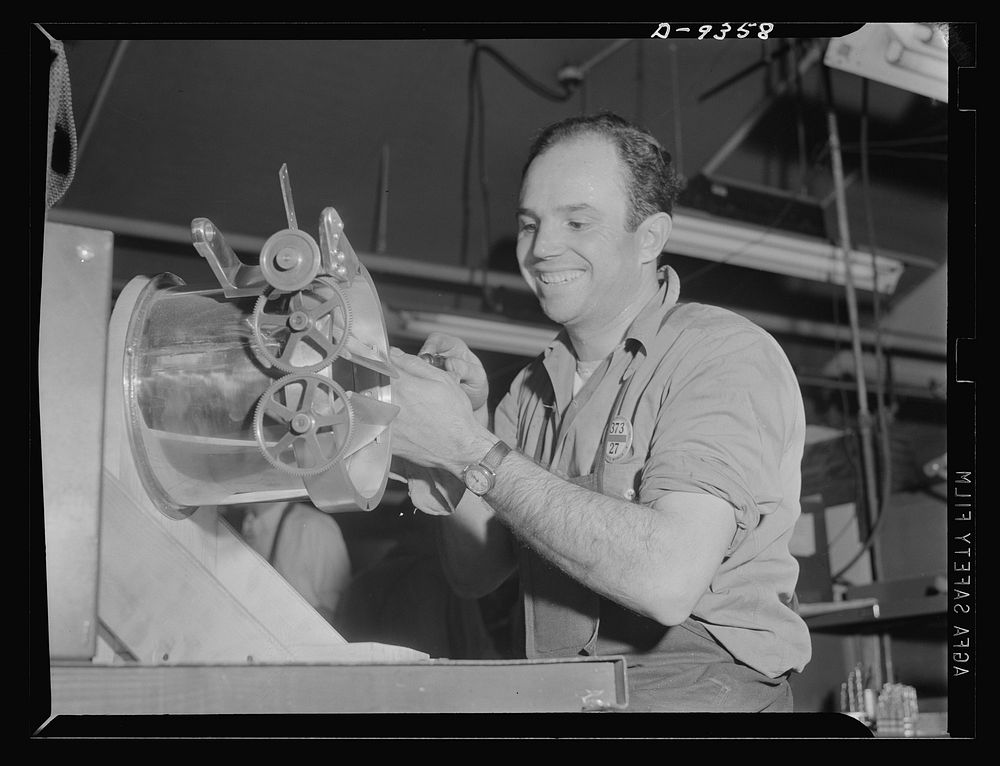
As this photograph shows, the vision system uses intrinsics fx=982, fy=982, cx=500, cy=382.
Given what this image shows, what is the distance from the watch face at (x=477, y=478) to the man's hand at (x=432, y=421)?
0.01 metres

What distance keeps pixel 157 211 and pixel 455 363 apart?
1401mm

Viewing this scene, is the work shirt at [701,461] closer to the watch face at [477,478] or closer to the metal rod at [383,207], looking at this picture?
the watch face at [477,478]

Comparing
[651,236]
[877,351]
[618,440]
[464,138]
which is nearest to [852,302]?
[877,351]

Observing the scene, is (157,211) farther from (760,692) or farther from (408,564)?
(760,692)

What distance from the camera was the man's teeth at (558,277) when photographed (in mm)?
1430

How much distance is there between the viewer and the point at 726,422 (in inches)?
43.5

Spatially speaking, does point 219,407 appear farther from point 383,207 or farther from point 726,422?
point 383,207

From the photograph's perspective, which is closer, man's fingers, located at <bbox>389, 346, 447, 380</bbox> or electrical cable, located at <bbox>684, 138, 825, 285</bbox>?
man's fingers, located at <bbox>389, 346, 447, 380</bbox>

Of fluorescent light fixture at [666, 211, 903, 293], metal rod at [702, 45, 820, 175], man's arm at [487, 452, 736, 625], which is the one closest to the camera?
man's arm at [487, 452, 736, 625]

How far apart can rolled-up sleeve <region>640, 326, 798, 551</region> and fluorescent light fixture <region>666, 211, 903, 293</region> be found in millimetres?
1180

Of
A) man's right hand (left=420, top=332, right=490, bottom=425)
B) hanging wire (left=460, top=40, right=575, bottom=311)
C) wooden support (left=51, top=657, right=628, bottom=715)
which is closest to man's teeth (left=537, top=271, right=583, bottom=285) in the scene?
man's right hand (left=420, top=332, right=490, bottom=425)

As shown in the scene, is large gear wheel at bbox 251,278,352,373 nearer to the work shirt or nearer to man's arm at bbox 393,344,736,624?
man's arm at bbox 393,344,736,624

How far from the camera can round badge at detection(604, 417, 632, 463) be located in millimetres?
1215

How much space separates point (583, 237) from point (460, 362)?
31 cm
